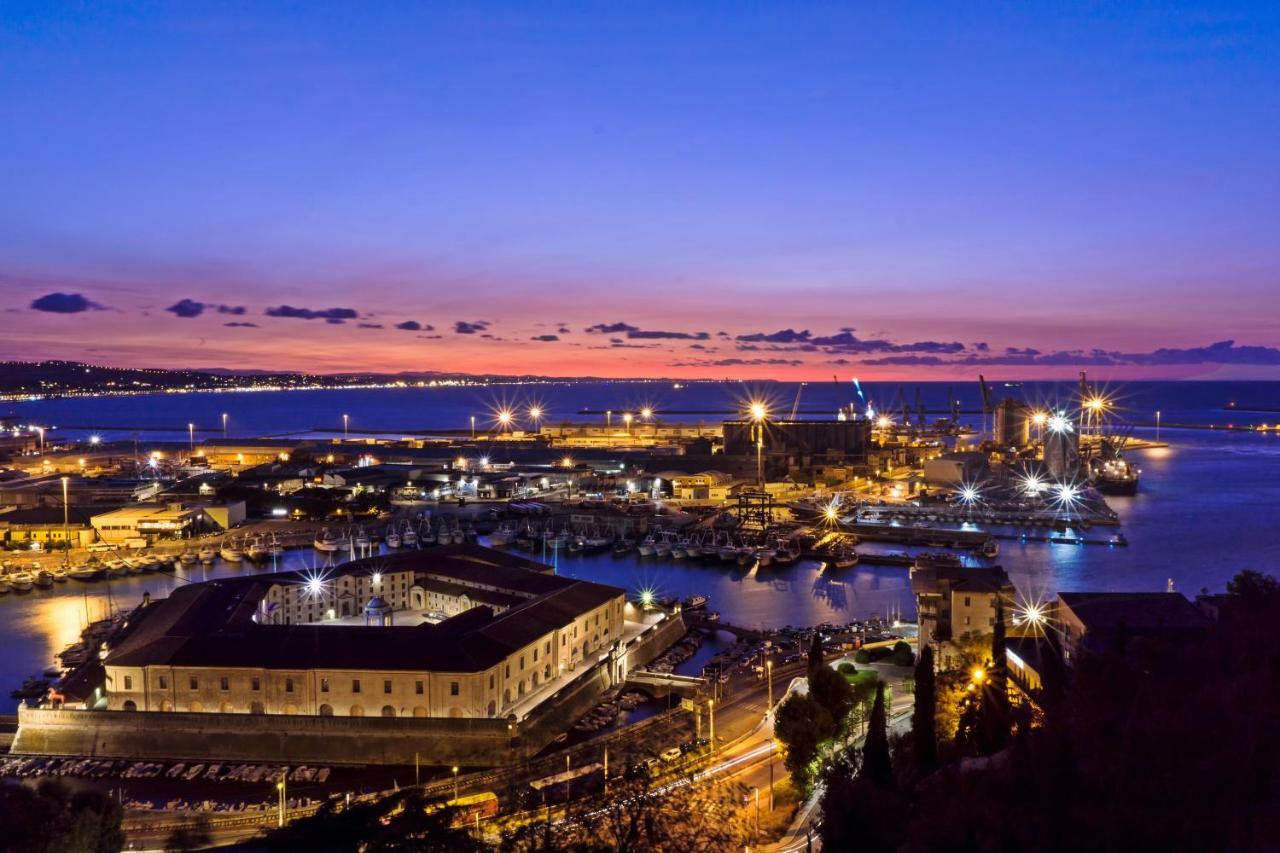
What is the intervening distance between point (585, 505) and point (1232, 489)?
14.3 meters

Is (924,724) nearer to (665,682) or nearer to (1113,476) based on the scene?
(665,682)

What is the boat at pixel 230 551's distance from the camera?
14.8 meters

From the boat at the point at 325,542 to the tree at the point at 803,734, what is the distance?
11.3 metres

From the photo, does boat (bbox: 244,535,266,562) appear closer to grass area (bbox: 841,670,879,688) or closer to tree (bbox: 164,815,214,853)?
tree (bbox: 164,815,214,853)

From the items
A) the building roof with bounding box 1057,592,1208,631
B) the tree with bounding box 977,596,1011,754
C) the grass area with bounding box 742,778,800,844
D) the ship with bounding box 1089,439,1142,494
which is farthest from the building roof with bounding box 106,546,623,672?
the ship with bounding box 1089,439,1142,494

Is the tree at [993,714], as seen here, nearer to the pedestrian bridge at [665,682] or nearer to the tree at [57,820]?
the pedestrian bridge at [665,682]

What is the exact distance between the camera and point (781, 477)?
2202 centimetres

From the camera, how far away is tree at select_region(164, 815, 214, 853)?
534cm

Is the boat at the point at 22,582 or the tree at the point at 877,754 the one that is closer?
the tree at the point at 877,754

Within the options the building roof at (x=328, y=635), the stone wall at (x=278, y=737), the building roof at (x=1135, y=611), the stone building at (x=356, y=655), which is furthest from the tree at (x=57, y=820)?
the building roof at (x=1135, y=611)

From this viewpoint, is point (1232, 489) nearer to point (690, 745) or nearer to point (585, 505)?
point (585, 505)

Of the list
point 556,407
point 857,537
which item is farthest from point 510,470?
point 556,407

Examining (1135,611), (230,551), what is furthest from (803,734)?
(230,551)

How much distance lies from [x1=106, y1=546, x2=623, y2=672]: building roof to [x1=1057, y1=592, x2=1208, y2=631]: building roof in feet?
13.3
